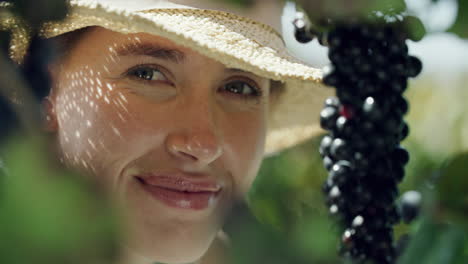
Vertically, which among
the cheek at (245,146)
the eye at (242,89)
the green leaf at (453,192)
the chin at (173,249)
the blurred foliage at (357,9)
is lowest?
the chin at (173,249)

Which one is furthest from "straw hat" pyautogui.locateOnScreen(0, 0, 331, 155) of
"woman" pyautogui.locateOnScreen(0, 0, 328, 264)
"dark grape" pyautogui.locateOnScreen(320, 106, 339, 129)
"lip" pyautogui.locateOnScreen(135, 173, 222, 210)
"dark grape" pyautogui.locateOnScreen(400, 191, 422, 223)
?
"dark grape" pyautogui.locateOnScreen(400, 191, 422, 223)

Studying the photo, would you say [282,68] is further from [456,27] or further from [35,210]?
[35,210]

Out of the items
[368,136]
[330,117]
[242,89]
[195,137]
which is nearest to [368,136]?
→ [368,136]

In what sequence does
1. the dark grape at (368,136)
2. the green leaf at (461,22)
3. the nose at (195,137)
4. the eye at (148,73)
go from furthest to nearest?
the eye at (148,73)
the nose at (195,137)
the dark grape at (368,136)
the green leaf at (461,22)

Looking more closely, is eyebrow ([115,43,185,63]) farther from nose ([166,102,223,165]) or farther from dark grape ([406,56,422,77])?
dark grape ([406,56,422,77])

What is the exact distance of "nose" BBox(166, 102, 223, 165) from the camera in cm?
98

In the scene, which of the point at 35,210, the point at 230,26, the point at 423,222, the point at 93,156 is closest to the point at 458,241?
the point at 423,222

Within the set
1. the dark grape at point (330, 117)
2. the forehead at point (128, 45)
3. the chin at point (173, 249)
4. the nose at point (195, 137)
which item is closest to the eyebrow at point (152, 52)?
the forehead at point (128, 45)

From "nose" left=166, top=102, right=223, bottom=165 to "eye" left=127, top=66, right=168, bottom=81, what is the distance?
4.4 inches

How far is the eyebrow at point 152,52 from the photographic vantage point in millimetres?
1062

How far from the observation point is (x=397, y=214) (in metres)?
0.58

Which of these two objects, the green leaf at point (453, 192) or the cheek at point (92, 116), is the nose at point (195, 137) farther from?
the green leaf at point (453, 192)

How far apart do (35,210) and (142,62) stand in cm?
90

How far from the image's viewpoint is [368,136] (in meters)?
0.53
